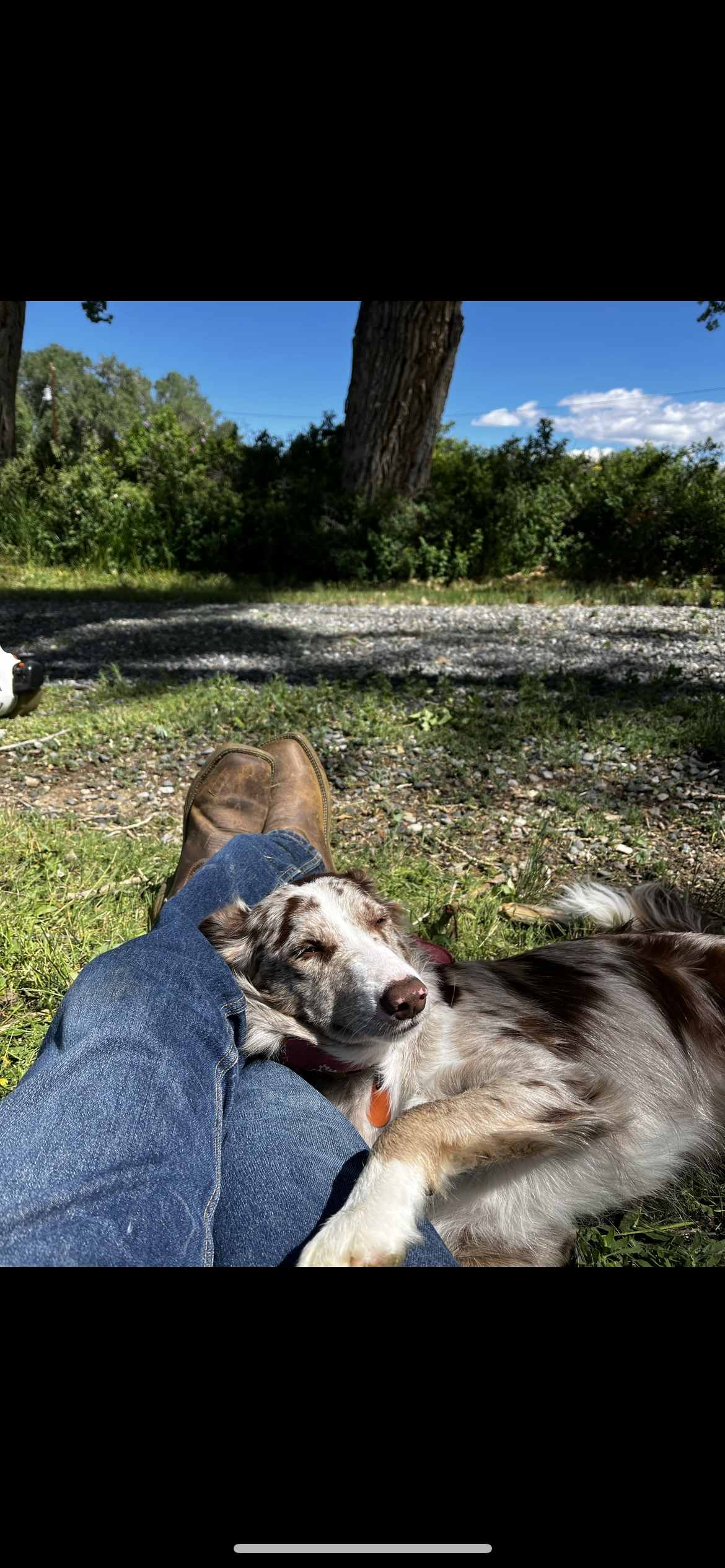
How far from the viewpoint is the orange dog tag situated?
226cm

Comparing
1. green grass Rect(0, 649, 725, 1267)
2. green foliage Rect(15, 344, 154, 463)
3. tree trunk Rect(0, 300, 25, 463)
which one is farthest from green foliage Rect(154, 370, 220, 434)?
green grass Rect(0, 649, 725, 1267)

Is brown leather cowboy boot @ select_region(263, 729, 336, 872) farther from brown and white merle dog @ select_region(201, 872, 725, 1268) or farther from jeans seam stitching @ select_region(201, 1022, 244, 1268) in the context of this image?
jeans seam stitching @ select_region(201, 1022, 244, 1268)

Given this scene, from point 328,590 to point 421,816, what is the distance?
393 inches

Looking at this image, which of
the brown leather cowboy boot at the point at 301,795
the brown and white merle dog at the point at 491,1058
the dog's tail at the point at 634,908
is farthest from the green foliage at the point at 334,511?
the brown and white merle dog at the point at 491,1058

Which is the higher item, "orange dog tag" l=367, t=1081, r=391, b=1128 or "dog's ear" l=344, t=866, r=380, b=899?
"dog's ear" l=344, t=866, r=380, b=899

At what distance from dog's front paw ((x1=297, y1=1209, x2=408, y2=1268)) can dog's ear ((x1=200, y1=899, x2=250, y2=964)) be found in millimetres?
989

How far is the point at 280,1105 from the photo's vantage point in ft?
6.47

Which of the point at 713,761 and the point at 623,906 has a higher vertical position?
the point at 713,761

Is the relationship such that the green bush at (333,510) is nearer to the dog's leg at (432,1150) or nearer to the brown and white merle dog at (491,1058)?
the brown and white merle dog at (491,1058)

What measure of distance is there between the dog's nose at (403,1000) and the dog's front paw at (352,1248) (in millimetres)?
545

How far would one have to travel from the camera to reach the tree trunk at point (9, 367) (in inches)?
600
